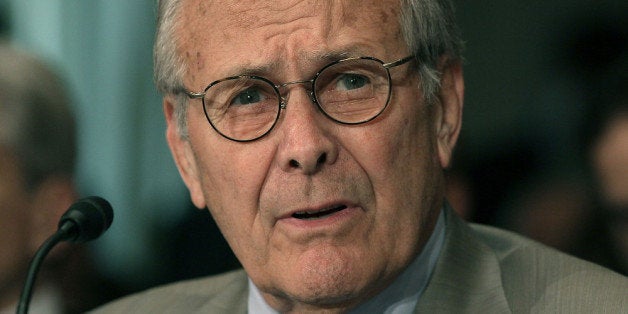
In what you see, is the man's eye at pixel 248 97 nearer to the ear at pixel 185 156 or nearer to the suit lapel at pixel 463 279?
the ear at pixel 185 156

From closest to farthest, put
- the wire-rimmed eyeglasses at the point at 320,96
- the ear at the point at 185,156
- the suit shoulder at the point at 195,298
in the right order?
1. the wire-rimmed eyeglasses at the point at 320,96
2. the ear at the point at 185,156
3. the suit shoulder at the point at 195,298

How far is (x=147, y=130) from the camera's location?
3236 millimetres

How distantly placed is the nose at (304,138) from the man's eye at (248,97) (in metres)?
0.09

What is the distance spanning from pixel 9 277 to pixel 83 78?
0.76 metres

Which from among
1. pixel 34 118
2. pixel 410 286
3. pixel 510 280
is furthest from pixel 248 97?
pixel 34 118

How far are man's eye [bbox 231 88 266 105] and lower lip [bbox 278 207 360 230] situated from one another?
312mm

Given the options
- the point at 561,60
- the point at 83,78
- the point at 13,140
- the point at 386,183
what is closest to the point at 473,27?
the point at 561,60

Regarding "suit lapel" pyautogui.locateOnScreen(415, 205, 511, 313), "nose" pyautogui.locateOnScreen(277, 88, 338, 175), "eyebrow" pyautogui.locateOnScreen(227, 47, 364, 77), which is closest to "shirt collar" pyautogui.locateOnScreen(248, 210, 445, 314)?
"suit lapel" pyautogui.locateOnScreen(415, 205, 511, 313)

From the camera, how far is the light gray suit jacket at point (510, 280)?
2186mm

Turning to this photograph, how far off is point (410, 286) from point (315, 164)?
50 cm

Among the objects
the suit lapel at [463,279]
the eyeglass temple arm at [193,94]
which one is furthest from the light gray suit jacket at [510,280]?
the eyeglass temple arm at [193,94]

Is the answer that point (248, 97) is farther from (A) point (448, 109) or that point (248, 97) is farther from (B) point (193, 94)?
(A) point (448, 109)

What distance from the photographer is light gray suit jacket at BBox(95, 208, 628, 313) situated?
7.17 feet

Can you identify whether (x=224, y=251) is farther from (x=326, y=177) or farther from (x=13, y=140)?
(x=326, y=177)
